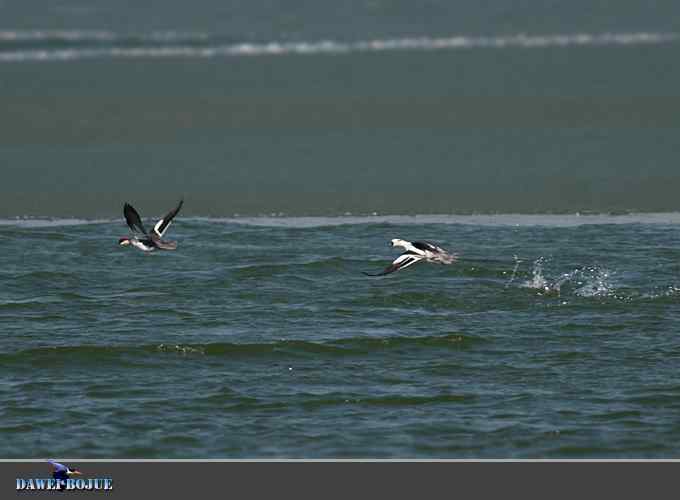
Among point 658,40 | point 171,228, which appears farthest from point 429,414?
point 658,40

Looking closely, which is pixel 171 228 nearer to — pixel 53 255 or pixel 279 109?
pixel 53 255

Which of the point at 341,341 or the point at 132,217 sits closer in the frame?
the point at 341,341

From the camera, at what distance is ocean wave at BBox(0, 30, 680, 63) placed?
100 ft

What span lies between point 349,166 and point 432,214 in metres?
2.81

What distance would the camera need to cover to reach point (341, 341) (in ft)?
50.1

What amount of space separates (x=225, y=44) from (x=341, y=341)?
1722 cm

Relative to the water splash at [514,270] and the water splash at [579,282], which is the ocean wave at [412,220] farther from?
the water splash at [579,282]

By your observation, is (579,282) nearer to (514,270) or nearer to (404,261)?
(514,270)
